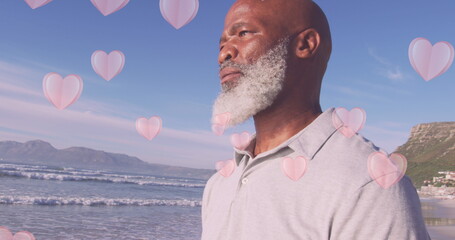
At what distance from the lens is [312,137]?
1615mm

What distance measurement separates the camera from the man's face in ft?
5.78

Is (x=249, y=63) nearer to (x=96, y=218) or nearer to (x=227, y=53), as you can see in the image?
(x=227, y=53)

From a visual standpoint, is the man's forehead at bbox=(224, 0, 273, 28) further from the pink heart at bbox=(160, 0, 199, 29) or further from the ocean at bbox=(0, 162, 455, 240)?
the ocean at bbox=(0, 162, 455, 240)

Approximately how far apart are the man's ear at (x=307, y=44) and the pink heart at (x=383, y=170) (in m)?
0.55

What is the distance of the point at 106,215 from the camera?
14359 millimetres

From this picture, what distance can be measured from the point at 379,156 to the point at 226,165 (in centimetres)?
91

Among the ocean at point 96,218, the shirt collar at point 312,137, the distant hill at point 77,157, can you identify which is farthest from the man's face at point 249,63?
the distant hill at point 77,157

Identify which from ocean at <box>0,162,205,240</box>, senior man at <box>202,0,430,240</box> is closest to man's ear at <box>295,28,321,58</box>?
senior man at <box>202,0,430,240</box>

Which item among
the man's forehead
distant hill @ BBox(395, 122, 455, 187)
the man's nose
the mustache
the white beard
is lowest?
the white beard

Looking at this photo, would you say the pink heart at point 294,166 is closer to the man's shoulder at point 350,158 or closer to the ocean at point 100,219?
the man's shoulder at point 350,158

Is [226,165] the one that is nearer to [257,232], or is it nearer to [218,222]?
[218,222]

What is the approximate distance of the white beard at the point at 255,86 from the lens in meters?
1.75

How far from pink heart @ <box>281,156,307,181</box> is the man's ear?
50 cm

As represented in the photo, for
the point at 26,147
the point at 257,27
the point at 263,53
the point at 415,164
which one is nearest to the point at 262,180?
the point at 263,53
